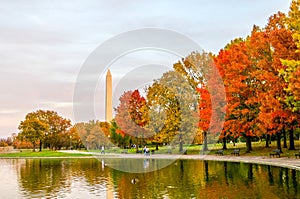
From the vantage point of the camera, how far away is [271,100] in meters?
35.2

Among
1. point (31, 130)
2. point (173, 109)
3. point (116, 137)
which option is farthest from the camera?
point (31, 130)

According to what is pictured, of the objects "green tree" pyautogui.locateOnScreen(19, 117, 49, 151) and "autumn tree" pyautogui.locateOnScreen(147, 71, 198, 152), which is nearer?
"autumn tree" pyautogui.locateOnScreen(147, 71, 198, 152)

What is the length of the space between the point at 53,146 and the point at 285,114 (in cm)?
8595

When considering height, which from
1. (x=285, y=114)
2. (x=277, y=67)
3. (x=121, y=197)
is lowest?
(x=121, y=197)


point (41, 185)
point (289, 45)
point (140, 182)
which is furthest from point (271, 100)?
point (41, 185)

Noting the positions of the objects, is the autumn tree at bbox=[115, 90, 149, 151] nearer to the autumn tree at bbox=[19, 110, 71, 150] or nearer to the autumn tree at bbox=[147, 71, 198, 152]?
the autumn tree at bbox=[147, 71, 198, 152]

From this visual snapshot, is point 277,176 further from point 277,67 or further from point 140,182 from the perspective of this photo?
point 277,67

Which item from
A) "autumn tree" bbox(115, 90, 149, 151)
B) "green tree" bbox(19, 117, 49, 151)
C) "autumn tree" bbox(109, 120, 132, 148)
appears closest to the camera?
"autumn tree" bbox(115, 90, 149, 151)

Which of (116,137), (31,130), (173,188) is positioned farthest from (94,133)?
(173,188)

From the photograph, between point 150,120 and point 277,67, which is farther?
point 150,120

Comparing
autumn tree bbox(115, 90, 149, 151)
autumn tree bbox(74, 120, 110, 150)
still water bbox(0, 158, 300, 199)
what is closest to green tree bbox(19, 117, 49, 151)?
autumn tree bbox(74, 120, 110, 150)

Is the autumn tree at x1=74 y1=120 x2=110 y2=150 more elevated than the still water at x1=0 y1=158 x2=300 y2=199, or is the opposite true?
the autumn tree at x1=74 y1=120 x2=110 y2=150

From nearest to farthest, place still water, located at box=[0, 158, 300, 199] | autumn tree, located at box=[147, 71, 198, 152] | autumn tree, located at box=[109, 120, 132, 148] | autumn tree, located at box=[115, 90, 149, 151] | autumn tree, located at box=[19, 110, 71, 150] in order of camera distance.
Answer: still water, located at box=[0, 158, 300, 199]
autumn tree, located at box=[147, 71, 198, 152]
autumn tree, located at box=[115, 90, 149, 151]
autumn tree, located at box=[109, 120, 132, 148]
autumn tree, located at box=[19, 110, 71, 150]

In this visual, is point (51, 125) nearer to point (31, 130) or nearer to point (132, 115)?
point (31, 130)
